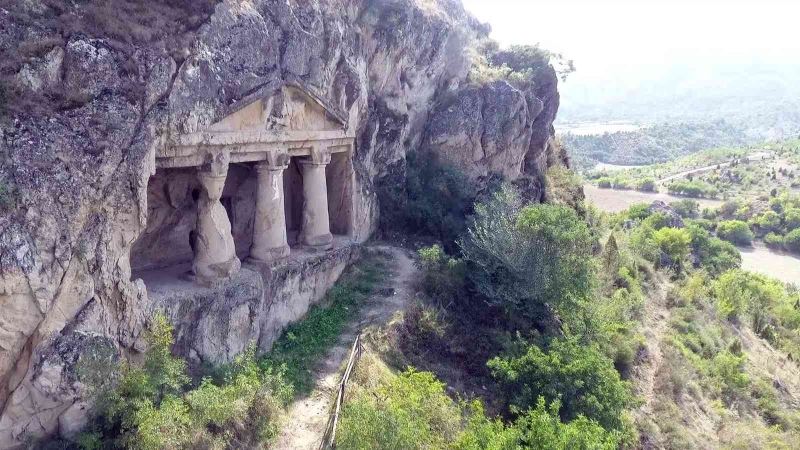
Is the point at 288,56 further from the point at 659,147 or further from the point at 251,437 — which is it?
the point at 659,147

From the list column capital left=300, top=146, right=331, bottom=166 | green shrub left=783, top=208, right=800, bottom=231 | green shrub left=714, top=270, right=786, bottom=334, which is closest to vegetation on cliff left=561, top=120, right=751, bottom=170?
green shrub left=783, top=208, right=800, bottom=231

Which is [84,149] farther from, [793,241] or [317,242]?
[793,241]

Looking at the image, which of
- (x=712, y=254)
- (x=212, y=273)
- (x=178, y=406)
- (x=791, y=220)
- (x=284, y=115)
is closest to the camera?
(x=178, y=406)

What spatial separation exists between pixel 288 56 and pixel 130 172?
5.54 metres

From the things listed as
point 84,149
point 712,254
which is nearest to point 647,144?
point 712,254

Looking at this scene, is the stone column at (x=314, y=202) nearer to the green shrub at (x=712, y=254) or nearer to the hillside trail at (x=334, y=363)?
the hillside trail at (x=334, y=363)

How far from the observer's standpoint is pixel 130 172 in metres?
10.1

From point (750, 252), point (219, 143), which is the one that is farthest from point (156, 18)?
point (750, 252)

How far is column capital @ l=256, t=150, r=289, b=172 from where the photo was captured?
13773mm

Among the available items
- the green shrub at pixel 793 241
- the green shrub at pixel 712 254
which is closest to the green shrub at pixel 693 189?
the green shrub at pixel 793 241

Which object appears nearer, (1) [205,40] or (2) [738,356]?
(1) [205,40]

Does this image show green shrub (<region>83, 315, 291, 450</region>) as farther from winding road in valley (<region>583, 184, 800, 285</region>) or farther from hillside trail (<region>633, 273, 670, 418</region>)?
winding road in valley (<region>583, 184, 800, 285</region>)

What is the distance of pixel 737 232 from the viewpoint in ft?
191

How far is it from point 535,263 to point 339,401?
7.96m
